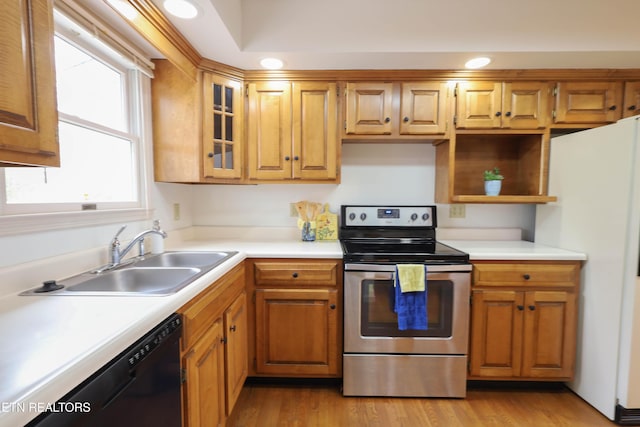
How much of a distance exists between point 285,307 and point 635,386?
1964 mm

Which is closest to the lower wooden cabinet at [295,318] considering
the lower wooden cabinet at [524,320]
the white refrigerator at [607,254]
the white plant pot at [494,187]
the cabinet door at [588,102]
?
the lower wooden cabinet at [524,320]

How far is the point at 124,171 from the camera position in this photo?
1696mm

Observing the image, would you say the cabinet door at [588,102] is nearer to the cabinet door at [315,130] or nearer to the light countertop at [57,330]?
the cabinet door at [315,130]

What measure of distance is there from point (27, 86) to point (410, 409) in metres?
2.19

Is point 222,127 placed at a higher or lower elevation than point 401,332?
higher

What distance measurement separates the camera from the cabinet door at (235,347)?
Result: 1455mm

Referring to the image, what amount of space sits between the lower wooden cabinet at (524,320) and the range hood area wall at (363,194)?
65 centimetres

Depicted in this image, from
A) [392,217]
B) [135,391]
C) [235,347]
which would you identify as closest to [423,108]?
[392,217]

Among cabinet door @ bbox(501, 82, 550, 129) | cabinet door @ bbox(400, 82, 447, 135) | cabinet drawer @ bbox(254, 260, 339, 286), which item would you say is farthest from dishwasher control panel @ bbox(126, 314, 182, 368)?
cabinet door @ bbox(501, 82, 550, 129)

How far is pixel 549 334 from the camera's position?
5.90 ft

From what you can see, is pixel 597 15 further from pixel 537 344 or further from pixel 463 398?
pixel 463 398

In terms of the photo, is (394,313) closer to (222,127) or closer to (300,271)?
(300,271)

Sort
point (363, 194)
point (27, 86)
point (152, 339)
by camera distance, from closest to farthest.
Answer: point (27, 86) < point (152, 339) < point (363, 194)

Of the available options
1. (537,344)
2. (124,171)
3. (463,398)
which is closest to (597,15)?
(537,344)
